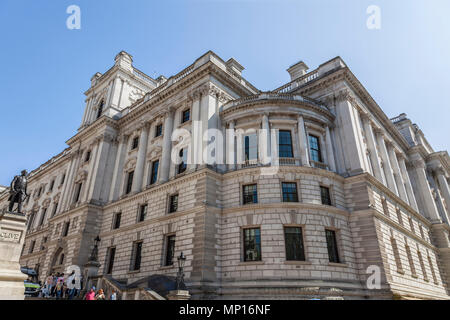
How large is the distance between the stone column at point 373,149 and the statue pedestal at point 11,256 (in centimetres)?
2670

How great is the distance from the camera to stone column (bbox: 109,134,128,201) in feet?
104

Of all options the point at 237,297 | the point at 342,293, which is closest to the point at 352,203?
the point at 342,293

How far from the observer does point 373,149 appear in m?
28.0

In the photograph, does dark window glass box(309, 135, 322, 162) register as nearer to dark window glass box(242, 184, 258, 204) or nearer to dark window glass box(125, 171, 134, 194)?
dark window glass box(242, 184, 258, 204)

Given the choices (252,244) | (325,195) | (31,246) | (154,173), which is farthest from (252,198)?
(31,246)

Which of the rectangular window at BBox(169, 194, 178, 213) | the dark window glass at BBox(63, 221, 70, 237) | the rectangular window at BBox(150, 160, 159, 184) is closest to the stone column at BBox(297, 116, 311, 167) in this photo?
the rectangular window at BBox(169, 194, 178, 213)

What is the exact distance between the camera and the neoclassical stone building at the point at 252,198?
65.6 feet

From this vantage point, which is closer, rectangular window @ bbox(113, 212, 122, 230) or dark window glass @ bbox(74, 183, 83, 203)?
rectangular window @ bbox(113, 212, 122, 230)

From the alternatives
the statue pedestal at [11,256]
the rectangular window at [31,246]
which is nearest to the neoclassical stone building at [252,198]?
the rectangular window at [31,246]

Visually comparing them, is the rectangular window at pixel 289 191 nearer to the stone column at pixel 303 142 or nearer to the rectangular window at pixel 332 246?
the stone column at pixel 303 142

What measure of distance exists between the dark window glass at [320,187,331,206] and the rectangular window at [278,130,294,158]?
143 inches

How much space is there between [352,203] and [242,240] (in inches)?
363
